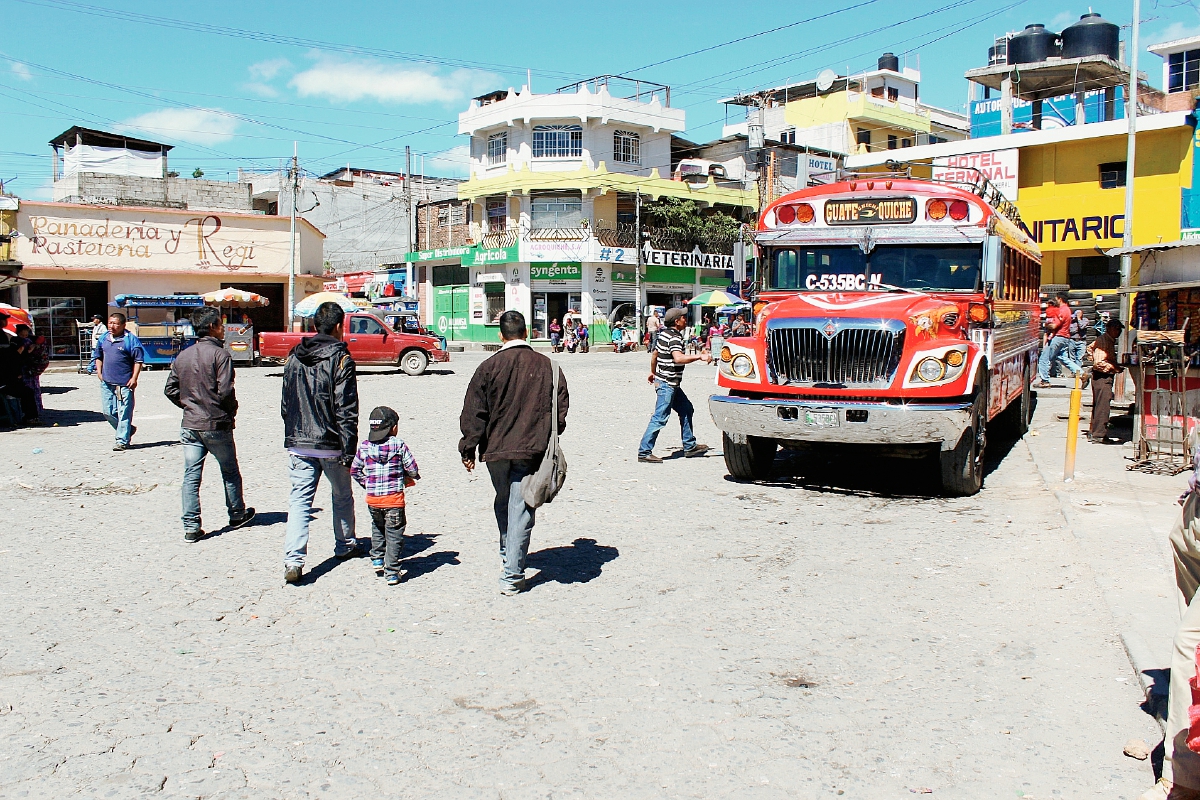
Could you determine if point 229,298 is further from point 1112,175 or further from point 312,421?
point 1112,175

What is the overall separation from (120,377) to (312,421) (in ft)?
24.5

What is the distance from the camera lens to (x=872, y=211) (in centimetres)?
963

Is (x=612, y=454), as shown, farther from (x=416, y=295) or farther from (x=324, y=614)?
(x=416, y=295)

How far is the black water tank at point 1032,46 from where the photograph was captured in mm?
43719

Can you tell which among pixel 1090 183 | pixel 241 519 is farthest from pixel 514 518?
pixel 1090 183

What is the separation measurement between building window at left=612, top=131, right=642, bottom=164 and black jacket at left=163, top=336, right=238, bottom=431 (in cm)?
3992

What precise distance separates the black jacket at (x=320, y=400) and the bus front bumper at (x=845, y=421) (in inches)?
156

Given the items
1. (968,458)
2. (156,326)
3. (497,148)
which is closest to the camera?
(968,458)

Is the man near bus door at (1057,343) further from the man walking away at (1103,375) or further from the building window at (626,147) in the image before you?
the building window at (626,147)

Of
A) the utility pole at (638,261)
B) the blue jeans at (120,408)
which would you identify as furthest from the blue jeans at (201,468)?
the utility pole at (638,261)

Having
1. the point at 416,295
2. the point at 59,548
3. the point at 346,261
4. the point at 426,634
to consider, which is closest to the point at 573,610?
the point at 426,634

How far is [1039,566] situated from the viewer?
21.4 feet

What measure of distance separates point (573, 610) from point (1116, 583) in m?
3.43

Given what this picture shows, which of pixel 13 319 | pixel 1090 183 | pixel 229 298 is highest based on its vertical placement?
pixel 1090 183
